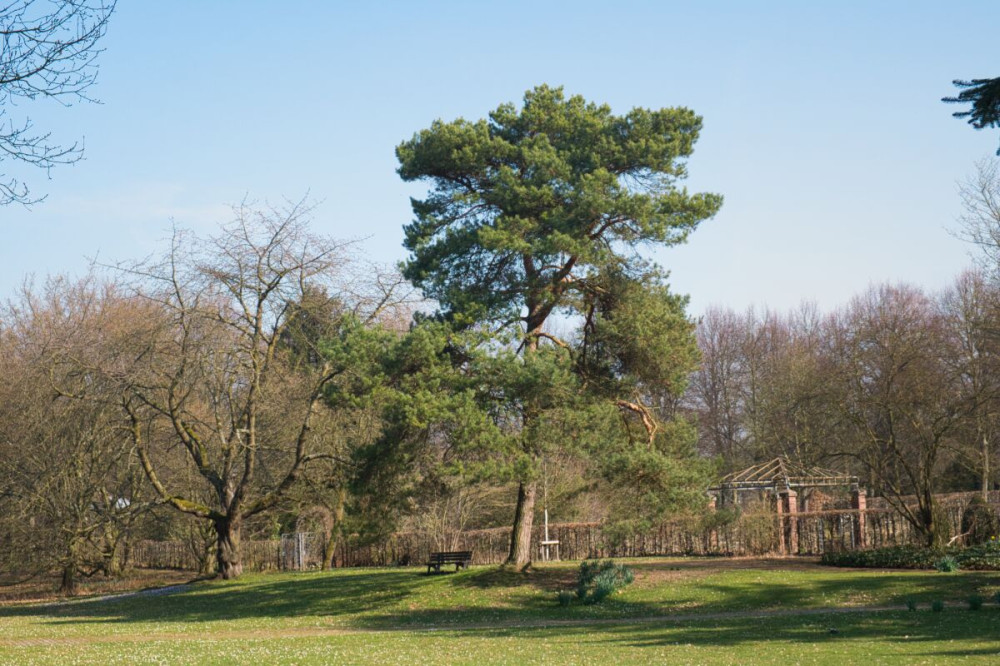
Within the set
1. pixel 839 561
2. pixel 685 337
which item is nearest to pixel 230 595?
pixel 685 337

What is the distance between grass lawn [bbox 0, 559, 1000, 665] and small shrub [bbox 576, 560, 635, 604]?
0.37 m

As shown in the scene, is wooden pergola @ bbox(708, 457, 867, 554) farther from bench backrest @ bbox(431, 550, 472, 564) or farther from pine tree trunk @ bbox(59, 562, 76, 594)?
pine tree trunk @ bbox(59, 562, 76, 594)

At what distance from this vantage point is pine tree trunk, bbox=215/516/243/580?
3291cm

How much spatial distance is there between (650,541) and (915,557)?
10878 millimetres

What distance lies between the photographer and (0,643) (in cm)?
1814

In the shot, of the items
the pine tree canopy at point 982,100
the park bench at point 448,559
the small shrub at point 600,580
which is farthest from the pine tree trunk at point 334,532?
the pine tree canopy at point 982,100

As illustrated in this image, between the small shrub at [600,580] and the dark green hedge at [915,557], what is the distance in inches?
247

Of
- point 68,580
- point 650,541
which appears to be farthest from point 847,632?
point 68,580

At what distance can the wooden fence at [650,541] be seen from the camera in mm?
29047

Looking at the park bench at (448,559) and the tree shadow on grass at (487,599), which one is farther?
the park bench at (448,559)

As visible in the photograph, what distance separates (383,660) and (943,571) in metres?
15.4

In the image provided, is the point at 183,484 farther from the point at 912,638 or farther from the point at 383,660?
the point at 912,638

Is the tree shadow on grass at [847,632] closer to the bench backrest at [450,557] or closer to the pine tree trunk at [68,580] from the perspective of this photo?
the bench backrest at [450,557]

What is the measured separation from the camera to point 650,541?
34281 millimetres
